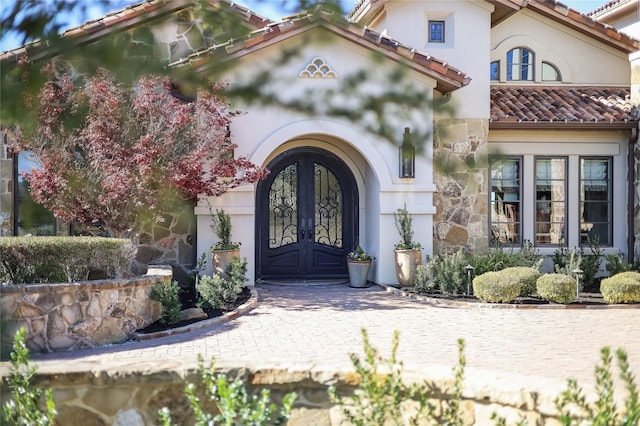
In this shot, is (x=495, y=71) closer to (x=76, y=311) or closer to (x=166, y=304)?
(x=166, y=304)

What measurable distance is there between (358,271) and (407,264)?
94 centimetres

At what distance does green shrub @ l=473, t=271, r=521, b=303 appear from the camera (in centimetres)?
1086

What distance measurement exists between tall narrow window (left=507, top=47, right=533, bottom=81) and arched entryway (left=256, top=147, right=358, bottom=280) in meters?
4.52

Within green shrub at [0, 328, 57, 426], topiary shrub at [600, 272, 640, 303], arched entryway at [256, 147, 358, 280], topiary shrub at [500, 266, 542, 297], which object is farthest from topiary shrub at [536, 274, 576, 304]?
green shrub at [0, 328, 57, 426]

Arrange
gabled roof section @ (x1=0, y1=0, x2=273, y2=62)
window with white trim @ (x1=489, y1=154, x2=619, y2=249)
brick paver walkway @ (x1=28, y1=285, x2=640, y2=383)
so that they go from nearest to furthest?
gabled roof section @ (x1=0, y1=0, x2=273, y2=62) < brick paver walkway @ (x1=28, y1=285, x2=640, y2=383) < window with white trim @ (x1=489, y1=154, x2=619, y2=249)

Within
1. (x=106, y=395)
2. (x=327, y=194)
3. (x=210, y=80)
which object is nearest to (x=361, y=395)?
(x=106, y=395)

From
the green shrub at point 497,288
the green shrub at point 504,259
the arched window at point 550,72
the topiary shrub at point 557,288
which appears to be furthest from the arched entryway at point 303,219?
the arched window at point 550,72

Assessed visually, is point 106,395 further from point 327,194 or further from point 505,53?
point 505,53

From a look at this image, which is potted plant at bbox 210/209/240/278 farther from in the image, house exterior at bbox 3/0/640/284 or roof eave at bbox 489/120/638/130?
roof eave at bbox 489/120/638/130

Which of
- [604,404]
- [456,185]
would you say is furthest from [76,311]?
[456,185]

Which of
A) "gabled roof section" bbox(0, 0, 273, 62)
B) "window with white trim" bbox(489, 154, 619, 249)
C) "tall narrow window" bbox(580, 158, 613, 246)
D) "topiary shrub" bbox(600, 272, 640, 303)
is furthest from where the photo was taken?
"tall narrow window" bbox(580, 158, 613, 246)

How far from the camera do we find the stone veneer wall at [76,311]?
777 cm

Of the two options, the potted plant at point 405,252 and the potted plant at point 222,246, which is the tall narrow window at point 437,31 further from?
the potted plant at point 222,246

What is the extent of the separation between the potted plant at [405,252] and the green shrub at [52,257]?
546 centimetres
